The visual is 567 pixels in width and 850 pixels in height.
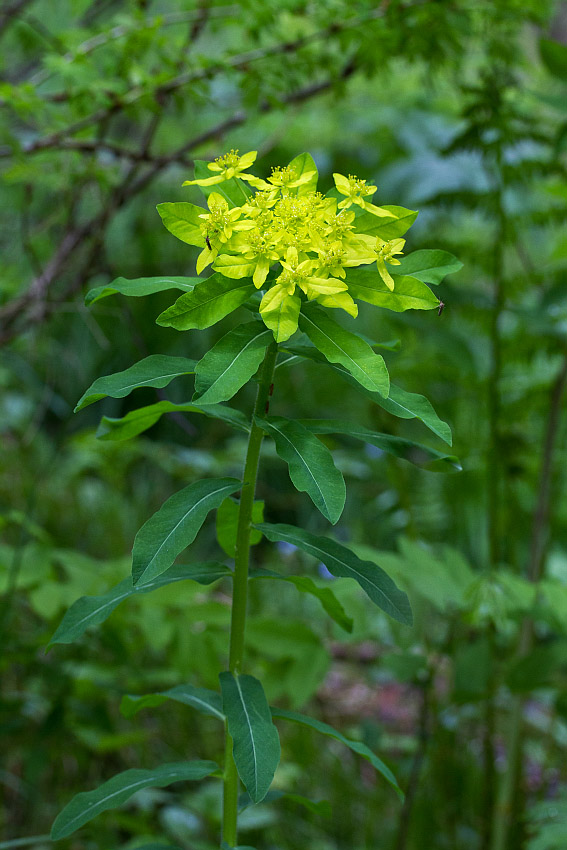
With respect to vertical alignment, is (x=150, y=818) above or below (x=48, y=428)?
above

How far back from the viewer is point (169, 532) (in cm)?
57

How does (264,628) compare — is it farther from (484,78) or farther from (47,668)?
(484,78)

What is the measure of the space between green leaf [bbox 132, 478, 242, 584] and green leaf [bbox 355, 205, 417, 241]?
0.24 meters

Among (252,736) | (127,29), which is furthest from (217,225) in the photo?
(127,29)

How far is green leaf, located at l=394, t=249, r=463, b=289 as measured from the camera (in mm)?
614

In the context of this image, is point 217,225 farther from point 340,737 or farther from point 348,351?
point 340,737

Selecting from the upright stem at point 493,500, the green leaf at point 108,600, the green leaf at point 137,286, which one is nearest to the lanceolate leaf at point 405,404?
the green leaf at point 137,286

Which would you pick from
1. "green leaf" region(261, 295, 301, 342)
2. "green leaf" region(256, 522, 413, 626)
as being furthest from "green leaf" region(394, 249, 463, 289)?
"green leaf" region(256, 522, 413, 626)

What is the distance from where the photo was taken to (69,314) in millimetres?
3688

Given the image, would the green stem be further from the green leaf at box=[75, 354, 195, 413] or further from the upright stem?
the upright stem

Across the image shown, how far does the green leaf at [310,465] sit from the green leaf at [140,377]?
0.08m

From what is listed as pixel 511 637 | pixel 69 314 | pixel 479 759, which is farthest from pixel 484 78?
pixel 69 314

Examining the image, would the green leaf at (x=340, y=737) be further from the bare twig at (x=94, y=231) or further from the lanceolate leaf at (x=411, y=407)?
the bare twig at (x=94, y=231)

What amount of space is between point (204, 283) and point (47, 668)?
87 centimetres
